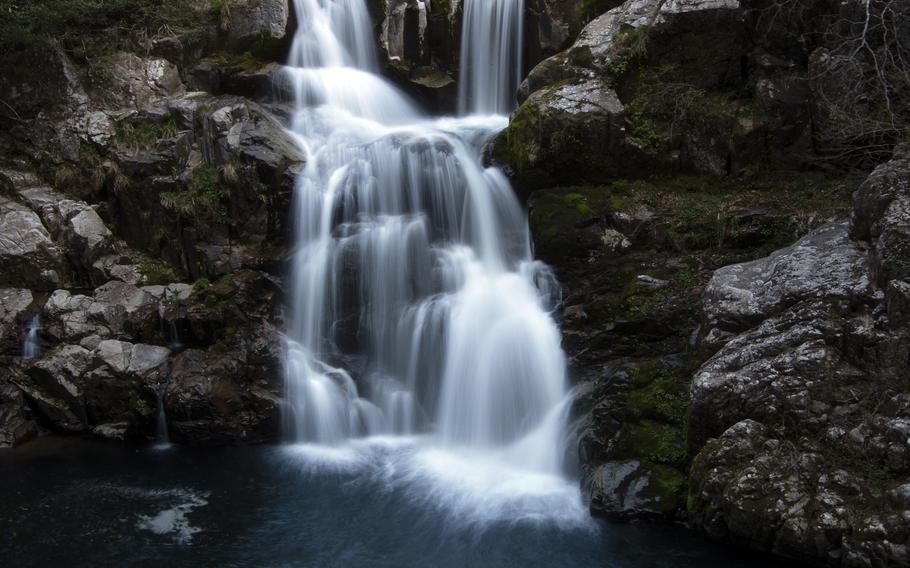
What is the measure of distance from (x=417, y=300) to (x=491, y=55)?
650 centimetres

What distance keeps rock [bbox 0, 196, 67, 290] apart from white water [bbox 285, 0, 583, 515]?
417cm

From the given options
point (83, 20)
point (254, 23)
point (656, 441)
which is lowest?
point (656, 441)

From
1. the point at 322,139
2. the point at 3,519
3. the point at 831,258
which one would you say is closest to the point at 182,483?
the point at 3,519

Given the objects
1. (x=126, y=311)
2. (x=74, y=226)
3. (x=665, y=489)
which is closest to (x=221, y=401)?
(x=126, y=311)

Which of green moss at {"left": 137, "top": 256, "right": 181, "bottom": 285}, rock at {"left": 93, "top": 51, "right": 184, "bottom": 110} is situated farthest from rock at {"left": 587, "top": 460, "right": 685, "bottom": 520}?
rock at {"left": 93, "top": 51, "right": 184, "bottom": 110}

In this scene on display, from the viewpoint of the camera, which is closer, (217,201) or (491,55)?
(217,201)

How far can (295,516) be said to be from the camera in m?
8.14

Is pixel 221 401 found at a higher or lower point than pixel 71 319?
lower

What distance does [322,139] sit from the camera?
43.0 feet

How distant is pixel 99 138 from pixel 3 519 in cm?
756

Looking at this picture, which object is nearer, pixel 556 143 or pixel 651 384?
pixel 651 384

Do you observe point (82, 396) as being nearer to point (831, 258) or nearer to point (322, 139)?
point (322, 139)

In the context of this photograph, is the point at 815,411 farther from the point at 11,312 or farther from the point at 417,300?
the point at 11,312

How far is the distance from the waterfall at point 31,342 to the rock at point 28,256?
872 millimetres
